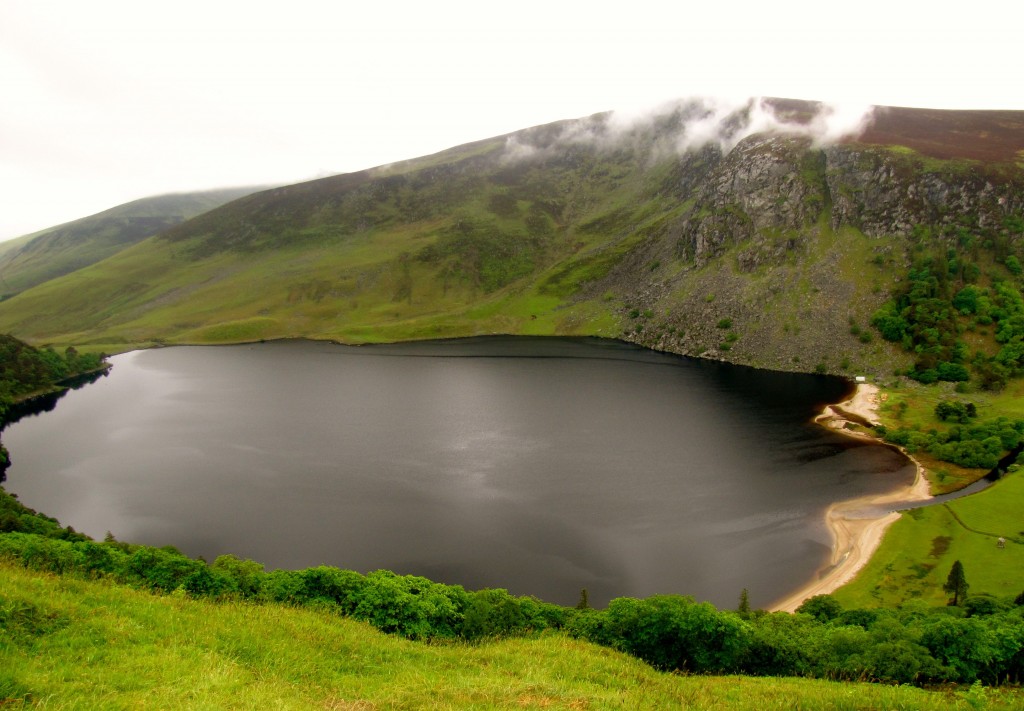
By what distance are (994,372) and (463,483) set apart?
369 ft

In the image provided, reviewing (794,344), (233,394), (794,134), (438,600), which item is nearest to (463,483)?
(438,600)

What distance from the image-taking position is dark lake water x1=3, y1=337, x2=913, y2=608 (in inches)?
2147

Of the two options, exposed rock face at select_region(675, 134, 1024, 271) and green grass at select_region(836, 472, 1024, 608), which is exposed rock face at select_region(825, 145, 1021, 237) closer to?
exposed rock face at select_region(675, 134, 1024, 271)

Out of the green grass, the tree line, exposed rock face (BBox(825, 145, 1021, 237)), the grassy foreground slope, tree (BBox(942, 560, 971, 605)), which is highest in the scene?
exposed rock face (BBox(825, 145, 1021, 237))

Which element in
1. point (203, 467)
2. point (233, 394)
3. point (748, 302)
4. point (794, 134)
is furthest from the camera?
point (794, 134)

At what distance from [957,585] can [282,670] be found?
54.2m

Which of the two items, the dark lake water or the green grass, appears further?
the dark lake water

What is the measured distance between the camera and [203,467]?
77.3 metres

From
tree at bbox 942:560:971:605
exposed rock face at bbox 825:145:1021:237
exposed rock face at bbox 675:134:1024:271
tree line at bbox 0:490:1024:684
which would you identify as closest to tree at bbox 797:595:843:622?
tree line at bbox 0:490:1024:684

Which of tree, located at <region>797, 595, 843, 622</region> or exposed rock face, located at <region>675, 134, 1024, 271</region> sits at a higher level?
exposed rock face, located at <region>675, 134, 1024, 271</region>

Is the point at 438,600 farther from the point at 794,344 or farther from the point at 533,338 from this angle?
the point at 533,338

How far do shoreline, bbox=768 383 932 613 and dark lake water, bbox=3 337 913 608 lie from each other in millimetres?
1274

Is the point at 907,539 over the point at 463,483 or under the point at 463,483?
under

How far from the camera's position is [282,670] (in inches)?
682
